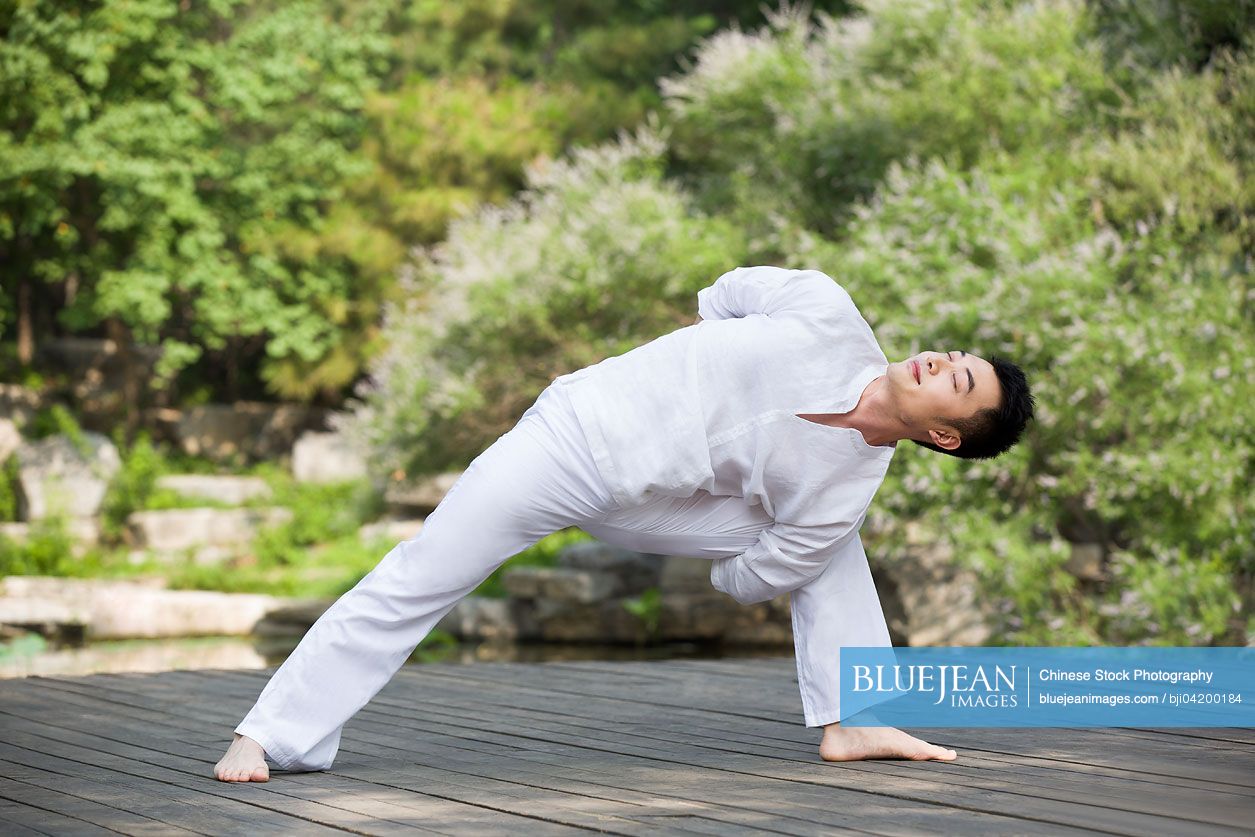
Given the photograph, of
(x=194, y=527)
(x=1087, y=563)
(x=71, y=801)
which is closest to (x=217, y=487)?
(x=194, y=527)

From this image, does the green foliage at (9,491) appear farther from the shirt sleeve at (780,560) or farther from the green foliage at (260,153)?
the shirt sleeve at (780,560)

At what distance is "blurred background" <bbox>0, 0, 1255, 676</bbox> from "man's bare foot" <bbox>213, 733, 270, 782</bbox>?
16.6 feet

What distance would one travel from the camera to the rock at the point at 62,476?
13.7 metres

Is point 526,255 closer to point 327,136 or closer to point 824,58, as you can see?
point 824,58

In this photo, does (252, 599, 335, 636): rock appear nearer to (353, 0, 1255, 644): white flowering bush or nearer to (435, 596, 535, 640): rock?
(435, 596, 535, 640): rock

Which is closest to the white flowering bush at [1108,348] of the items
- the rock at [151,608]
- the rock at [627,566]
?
the rock at [627,566]

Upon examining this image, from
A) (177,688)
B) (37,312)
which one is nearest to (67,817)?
(177,688)

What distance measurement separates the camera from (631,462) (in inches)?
108

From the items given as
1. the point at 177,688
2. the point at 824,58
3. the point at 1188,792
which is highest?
the point at 824,58

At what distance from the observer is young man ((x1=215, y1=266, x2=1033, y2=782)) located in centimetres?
272

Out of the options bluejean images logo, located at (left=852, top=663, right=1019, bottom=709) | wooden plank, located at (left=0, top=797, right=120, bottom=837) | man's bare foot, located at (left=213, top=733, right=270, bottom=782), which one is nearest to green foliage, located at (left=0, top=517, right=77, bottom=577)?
bluejean images logo, located at (left=852, top=663, right=1019, bottom=709)

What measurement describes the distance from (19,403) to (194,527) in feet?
9.46

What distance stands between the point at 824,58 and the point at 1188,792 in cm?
920

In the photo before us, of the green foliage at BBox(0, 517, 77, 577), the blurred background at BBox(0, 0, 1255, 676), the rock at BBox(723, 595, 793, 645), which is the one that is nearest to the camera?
the blurred background at BBox(0, 0, 1255, 676)
